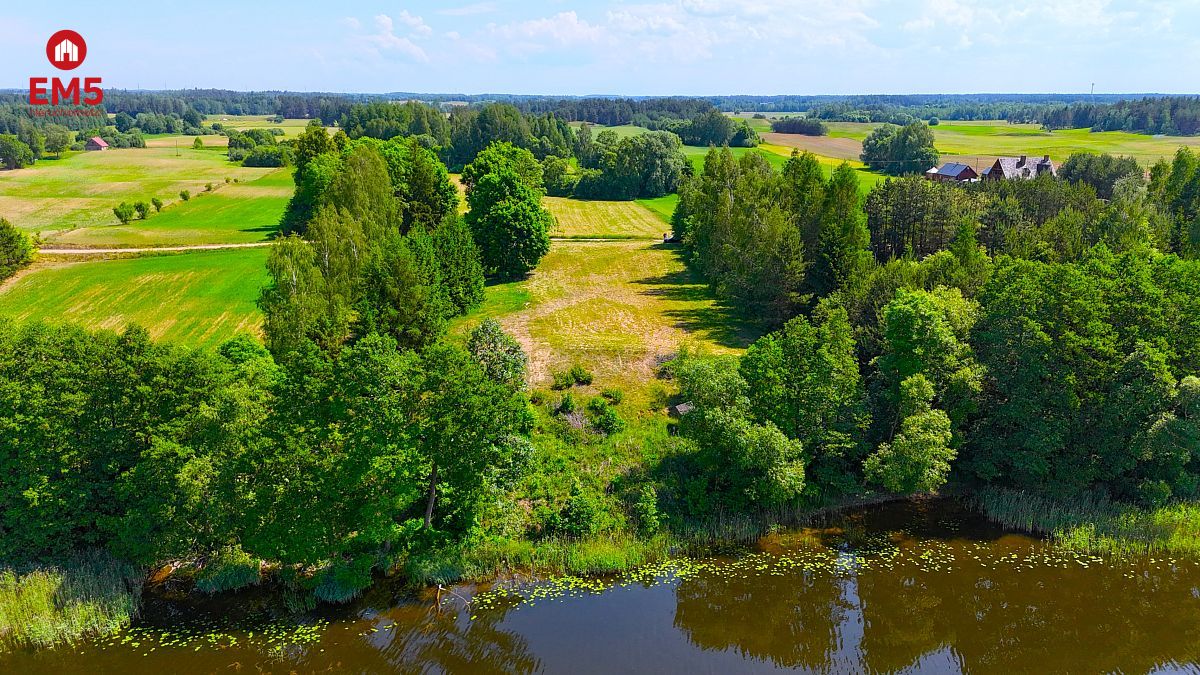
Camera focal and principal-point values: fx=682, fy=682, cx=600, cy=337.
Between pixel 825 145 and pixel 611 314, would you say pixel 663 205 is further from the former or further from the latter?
pixel 825 145

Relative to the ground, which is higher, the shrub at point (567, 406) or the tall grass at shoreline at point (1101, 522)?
the shrub at point (567, 406)

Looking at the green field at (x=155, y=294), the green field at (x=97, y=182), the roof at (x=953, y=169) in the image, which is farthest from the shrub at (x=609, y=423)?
the roof at (x=953, y=169)

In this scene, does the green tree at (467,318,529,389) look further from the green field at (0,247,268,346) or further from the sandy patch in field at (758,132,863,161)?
the sandy patch in field at (758,132,863,161)

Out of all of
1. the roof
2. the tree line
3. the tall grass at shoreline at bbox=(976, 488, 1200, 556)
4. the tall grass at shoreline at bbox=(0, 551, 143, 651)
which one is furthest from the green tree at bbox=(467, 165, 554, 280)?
the roof

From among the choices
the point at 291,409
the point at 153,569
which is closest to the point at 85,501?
the point at 153,569

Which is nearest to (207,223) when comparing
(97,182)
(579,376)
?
(97,182)

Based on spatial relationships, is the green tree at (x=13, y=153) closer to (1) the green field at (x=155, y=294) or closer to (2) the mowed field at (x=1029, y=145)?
(1) the green field at (x=155, y=294)
